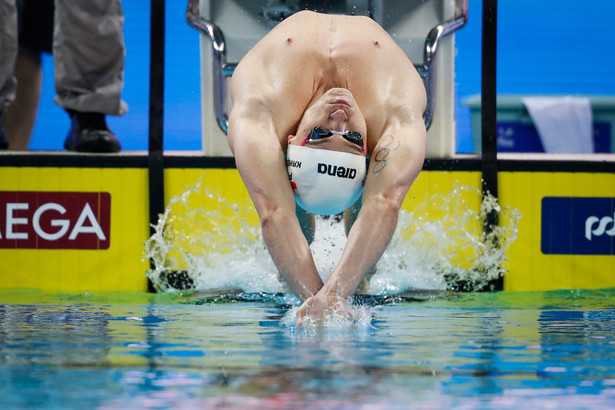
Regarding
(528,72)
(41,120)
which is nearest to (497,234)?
(528,72)

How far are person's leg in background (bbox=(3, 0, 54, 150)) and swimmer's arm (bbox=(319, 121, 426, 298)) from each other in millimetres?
1764

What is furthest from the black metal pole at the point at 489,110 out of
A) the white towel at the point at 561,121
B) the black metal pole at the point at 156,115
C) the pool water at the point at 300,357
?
the white towel at the point at 561,121

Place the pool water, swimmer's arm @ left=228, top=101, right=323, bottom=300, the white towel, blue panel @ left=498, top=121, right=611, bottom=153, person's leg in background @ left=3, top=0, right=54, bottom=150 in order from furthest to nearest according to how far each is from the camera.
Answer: blue panel @ left=498, top=121, right=611, bottom=153, the white towel, person's leg in background @ left=3, top=0, right=54, bottom=150, swimmer's arm @ left=228, top=101, right=323, bottom=300, the pool water

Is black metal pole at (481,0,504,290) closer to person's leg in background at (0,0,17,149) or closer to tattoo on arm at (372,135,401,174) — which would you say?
tattoo on arm at (372,135,401,174)

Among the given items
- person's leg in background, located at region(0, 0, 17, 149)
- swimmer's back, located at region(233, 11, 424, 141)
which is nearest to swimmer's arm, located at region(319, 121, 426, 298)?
swimmer's back, located at region(233, 11, 424, 141)

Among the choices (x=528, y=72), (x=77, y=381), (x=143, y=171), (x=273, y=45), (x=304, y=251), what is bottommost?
(x=77, y=381)

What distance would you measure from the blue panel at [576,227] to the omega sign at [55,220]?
1.54 m

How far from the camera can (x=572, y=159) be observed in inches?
118

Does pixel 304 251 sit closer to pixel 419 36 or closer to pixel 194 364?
pixel 194 364

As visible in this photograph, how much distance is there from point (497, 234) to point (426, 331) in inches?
47.2

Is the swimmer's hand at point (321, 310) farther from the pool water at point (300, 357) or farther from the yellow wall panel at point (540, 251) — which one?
the yellow wall panel at point (540, 251)

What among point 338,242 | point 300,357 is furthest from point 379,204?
point 338,242

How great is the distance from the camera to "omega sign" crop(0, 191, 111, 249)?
2.93 metres

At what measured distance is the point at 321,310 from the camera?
1.84m
